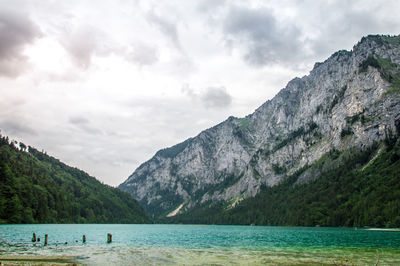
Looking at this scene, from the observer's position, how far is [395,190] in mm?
168000

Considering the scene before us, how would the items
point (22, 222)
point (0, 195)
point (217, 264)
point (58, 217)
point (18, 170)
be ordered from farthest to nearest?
point (58, 217) < point (18, 170) < point (22, 222) < point (0, 195) < point (217, 264)

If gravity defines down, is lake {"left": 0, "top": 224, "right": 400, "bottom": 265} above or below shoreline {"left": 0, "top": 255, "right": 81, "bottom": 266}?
below

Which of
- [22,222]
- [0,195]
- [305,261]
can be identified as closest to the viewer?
[305,261]

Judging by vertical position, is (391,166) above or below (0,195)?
above

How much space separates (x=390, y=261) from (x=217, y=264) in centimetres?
2335

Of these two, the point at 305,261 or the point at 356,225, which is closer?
the point at 305,261

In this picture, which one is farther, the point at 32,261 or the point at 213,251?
the point at 213,251

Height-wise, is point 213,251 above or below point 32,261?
below

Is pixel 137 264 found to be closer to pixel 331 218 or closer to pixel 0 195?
pixel 0 195

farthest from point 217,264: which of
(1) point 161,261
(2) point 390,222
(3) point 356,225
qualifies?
(3) point 356,225

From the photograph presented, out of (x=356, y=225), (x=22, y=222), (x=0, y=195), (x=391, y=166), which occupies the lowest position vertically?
(x=356, y=225)

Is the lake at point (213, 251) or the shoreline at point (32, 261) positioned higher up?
the shoreline at point (32, 261)

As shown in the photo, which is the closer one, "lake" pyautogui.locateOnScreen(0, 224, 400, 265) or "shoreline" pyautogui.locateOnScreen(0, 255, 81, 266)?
"shoreline" pyautogui.locateOnScreen(0, 255, 81, 266)

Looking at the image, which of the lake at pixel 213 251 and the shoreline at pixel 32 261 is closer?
the shoreline at pixel 32 261
